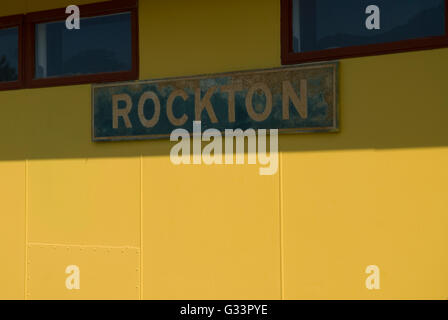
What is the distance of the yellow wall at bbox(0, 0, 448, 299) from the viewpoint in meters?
3.96

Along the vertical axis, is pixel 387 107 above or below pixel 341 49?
below

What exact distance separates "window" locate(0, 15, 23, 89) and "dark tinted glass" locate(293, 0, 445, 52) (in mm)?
2775

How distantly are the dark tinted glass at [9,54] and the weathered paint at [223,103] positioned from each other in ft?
3.45

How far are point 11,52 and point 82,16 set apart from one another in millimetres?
920

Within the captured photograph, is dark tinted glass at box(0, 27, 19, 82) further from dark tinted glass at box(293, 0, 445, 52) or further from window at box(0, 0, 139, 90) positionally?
dark tinted glass at box(293, 0, 445, 52)

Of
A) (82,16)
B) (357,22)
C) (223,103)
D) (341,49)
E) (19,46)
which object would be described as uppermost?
(82,16)

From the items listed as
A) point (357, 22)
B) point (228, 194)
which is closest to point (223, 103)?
point (228, 194)

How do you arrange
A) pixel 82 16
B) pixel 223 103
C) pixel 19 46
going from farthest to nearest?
pixel 19 46
pixel 82 16
pixel 223 103

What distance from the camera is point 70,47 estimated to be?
5184mm

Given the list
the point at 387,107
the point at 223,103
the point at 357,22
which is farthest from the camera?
the point at 223,103

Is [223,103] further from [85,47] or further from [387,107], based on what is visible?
[85,47]

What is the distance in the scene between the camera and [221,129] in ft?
14.8
